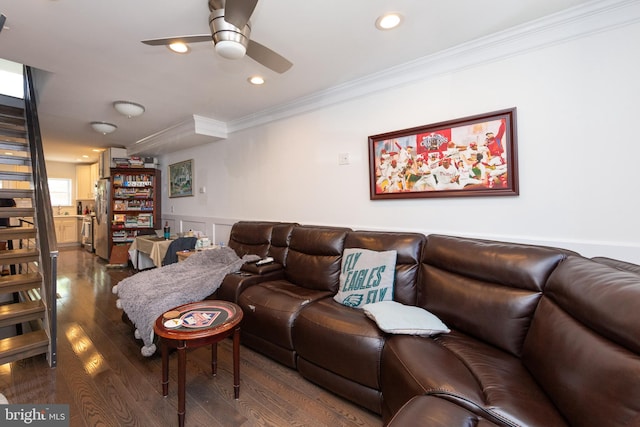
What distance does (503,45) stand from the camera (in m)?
1.88

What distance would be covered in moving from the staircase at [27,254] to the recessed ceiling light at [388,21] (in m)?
2.84

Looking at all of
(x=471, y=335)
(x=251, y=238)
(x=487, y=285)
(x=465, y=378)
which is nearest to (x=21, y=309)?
(x=251, y=238)

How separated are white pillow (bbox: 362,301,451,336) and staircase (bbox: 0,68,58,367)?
2355mm

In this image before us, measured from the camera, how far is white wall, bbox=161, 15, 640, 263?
155cm

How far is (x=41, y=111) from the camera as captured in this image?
11.3 feet

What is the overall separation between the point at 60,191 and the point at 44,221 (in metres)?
7.01

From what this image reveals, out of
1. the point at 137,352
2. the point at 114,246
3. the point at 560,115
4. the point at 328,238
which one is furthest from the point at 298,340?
the point at 114,246

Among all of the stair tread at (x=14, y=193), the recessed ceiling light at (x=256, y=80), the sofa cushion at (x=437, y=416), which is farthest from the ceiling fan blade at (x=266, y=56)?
the stair tread at (x=14, y=193)

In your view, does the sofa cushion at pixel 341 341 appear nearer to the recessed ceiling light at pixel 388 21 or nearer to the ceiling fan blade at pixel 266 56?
the ceiling fan blade at pixel 266 56

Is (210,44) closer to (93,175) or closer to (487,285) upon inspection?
(487,285)

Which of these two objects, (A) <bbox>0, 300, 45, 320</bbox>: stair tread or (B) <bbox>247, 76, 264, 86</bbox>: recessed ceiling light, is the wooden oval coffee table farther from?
(B) <bbox>247, 76, 264, 86</bbox>: recessed ceiling light

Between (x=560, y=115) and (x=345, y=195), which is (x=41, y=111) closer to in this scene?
(x=345, y=195)

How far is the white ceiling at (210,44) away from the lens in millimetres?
1611

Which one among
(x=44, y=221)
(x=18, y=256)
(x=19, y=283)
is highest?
(x=44, y=221)
